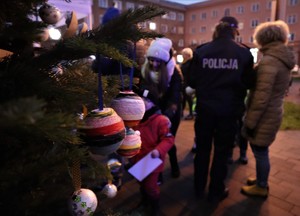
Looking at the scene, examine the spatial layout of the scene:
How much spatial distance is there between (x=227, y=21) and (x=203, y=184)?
1904 mm

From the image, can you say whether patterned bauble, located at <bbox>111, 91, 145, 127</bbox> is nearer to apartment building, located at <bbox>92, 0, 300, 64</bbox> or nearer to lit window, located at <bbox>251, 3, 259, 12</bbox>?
apartment building, located at <bbox>92, 0, 300, 64</bbox>

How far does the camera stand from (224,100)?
267 cm

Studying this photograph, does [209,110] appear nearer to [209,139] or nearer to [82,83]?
[209,139]

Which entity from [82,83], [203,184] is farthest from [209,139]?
[82,83]

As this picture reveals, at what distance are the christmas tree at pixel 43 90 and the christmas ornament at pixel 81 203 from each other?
56mm

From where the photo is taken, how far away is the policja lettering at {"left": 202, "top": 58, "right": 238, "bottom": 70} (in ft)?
8.52

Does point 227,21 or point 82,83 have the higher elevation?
point 227,21

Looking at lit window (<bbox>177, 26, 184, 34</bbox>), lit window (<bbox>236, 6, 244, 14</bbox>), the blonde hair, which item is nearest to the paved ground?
the blonde hair

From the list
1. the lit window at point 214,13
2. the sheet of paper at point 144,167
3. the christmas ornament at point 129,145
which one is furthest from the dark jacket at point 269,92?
the lit window at point 214,13

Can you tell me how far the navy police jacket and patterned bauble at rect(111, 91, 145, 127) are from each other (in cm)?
184

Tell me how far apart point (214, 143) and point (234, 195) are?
78cm

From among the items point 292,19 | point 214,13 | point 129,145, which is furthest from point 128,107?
point 214,13

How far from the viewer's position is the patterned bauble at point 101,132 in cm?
78

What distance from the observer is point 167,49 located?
10.0 feet
